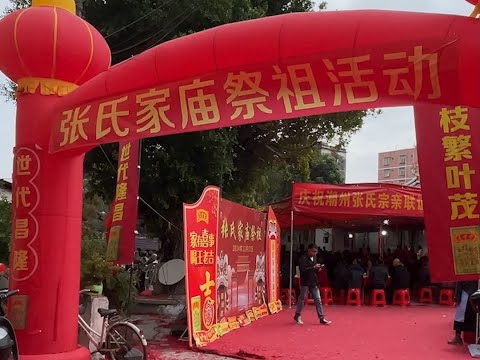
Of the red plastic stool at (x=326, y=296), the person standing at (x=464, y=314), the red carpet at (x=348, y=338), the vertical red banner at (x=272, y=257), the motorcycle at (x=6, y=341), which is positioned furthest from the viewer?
the red plastic stool at (x=326, y=296)

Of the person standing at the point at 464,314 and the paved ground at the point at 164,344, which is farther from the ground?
the person standing at the point at 464,314

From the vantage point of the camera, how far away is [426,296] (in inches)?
595

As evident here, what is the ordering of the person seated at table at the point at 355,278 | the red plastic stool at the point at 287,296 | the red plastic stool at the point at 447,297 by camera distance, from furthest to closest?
the red plastic stool at the point at 447,297 < the person seated at table at the point at 355,278 < the red plastic stool at the point at 287,296

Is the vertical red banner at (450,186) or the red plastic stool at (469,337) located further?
the red plastic stool at (469,337)

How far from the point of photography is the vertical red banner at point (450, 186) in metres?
4.13

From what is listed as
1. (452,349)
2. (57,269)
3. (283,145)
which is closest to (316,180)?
(283,145)

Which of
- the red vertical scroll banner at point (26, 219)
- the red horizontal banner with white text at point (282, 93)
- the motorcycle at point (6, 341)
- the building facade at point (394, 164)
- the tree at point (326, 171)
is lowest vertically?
the motorcycle at point (6, 341)

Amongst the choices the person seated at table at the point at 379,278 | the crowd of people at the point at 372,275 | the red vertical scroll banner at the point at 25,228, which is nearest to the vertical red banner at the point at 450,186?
the red vertical scroll banner at the point at 25,228

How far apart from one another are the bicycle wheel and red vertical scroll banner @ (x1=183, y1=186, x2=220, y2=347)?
139 centimetres

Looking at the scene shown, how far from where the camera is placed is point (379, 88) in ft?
13.5

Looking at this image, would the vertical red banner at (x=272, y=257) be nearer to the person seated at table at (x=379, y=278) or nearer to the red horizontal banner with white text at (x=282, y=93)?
the person seated at table at (x=379, y=278)

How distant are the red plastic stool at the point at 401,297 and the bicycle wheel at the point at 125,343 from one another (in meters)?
9.57

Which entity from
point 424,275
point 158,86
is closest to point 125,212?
point 158,86

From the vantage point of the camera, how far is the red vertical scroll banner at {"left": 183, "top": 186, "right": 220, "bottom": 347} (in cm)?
772
